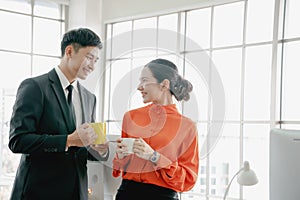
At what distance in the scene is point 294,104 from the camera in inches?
163

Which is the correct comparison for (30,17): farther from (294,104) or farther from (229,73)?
(294,104)

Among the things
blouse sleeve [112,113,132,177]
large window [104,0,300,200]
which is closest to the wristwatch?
blouse sleeve [112,113,132,177]

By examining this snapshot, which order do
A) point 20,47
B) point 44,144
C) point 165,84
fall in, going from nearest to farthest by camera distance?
point 44,144 → point 165,84 → point 20,47

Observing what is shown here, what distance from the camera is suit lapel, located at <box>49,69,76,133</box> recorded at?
178cm

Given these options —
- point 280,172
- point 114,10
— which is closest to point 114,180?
point 280,172

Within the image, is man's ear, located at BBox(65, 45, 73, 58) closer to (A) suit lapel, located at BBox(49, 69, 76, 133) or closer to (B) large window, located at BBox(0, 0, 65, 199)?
(A) suit lapel, located at BBox(49, 69, 76, 133)

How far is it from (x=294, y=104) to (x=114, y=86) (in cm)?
263

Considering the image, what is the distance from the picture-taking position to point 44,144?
1.69 m

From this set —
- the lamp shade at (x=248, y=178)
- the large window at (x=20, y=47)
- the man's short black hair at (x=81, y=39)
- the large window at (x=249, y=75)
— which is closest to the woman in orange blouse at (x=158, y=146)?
the man's short black hair at (x=81, y=39)

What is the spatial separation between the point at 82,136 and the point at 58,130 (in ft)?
0.42

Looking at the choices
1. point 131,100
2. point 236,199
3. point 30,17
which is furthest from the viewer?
point 30,17

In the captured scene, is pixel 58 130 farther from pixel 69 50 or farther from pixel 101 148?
pixel 69 50

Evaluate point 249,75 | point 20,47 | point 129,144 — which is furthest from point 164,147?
point 20,47

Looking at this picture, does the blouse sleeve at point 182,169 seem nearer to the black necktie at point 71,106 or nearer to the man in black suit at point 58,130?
the man in black suit at point 58,130
